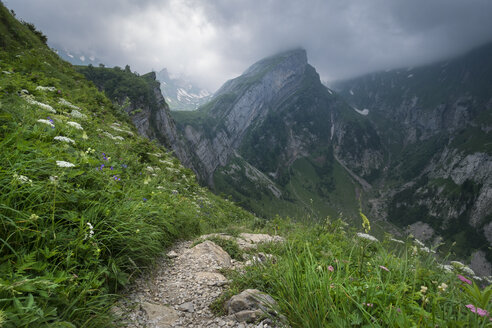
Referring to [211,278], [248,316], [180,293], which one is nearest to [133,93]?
[211,278]

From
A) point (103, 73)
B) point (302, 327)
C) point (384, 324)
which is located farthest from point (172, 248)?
point (103, 73)

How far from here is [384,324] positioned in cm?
210

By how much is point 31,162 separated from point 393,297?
17.3 feet

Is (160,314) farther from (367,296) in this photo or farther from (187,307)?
(367,296)

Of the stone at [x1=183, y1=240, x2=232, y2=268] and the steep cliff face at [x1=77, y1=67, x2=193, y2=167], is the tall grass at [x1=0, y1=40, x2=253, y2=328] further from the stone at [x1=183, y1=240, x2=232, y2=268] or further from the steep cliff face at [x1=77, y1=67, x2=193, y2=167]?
the steep cliff face at [x1=77, y1=67, x2=193, y2=167]

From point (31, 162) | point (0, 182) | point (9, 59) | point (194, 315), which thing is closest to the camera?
point (0, 182)

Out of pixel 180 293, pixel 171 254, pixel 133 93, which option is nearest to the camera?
pixel 180 293

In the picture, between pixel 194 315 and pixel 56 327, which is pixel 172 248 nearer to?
pixel 194 315

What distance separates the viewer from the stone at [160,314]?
2.91m

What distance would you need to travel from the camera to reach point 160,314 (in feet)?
10.0

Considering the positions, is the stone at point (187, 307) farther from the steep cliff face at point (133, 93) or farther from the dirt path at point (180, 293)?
the steep cliff face at point (133, 93)

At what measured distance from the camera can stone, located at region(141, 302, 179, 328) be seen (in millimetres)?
2908

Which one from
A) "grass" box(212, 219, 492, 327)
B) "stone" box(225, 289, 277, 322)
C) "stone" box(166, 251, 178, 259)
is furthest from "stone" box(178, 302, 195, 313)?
"stone" box(166, 251, 178, 259)

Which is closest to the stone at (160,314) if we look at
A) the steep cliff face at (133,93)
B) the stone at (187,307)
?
the stone at (187,307)
